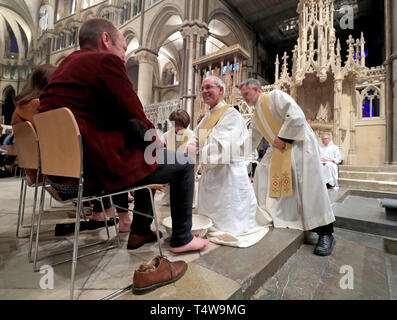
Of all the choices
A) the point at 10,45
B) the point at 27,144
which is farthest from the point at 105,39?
the point at 10,45

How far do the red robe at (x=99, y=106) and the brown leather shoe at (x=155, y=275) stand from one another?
0.43m

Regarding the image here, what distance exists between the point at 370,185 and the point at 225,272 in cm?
517

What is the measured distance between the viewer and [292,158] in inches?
83.0

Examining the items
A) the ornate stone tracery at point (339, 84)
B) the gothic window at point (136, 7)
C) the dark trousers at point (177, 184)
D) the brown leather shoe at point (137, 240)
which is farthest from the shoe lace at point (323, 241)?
the gothic window at point (136, 7)

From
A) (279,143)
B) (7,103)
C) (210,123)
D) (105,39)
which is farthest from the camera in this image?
(7,103)

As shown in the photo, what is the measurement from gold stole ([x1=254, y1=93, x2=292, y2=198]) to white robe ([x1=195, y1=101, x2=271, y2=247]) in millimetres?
335

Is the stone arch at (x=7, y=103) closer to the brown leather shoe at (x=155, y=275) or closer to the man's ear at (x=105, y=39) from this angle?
the man's ear at (x=105, y=39)

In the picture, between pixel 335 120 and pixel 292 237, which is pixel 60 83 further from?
pixel 335 120

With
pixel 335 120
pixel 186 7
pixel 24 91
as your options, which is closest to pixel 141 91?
pixel 186 7

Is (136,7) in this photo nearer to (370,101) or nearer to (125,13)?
(125,13)

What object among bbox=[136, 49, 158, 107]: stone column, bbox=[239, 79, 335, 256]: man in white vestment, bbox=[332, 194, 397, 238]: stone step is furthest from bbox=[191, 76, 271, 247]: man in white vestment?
bbox=[136, 49, 158, 107]: stone column

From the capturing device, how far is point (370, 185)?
15.4 feet

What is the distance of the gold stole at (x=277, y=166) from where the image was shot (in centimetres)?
209

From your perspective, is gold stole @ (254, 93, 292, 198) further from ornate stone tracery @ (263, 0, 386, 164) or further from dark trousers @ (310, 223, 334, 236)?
ornate stone tracery @ (263, 0, 386, 164)
